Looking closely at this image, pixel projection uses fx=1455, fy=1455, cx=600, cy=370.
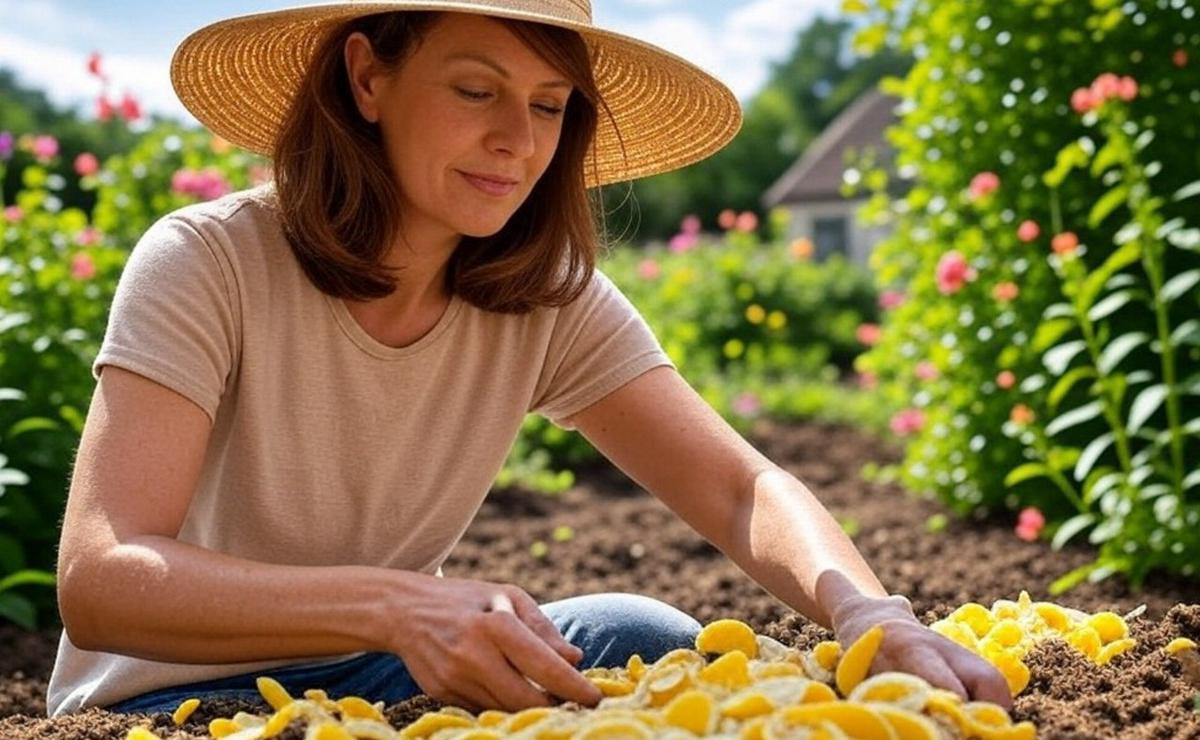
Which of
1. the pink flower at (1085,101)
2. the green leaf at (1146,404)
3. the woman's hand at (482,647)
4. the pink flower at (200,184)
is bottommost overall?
the woman's hand at (482,647)

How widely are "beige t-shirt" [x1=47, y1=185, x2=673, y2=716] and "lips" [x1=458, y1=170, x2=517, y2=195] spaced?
236 mm

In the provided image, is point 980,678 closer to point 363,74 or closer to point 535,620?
point 535,620

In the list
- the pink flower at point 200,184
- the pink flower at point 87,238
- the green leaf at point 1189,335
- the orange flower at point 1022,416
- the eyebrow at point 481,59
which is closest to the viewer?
the eyebrow at point 481,59

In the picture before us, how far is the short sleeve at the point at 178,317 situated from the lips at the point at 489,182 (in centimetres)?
33

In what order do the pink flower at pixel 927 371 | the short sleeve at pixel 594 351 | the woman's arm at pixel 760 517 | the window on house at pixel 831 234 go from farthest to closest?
the window on house at pixel 831 234 → the pink flower at pixel 927 371 → the short sleeve at pixel 594 351 → the woman's arm at pixel 760 517

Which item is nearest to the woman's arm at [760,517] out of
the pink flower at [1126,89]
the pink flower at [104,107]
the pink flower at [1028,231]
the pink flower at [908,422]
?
the pink flower at [1126,89]

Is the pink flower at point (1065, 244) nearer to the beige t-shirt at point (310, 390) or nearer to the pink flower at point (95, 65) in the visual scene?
the beige t-shirt at point (310, 390)

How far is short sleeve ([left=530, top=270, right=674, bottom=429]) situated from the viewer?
2.19m

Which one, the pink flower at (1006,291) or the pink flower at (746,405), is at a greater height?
the pink flower at (1006,291)

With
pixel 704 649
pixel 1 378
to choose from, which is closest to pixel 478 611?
pixel 704 649

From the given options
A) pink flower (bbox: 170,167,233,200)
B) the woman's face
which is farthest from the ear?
pink flower (bbox: 170,167,233,200)

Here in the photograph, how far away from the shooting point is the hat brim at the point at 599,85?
201 cm

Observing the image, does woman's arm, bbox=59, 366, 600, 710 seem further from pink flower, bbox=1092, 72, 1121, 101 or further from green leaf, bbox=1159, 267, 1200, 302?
pink flower, bbox=1092, 72, 1121, 101

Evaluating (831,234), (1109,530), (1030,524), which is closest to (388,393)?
(1109,530)
